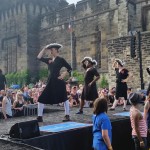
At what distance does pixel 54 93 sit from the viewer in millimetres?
6883

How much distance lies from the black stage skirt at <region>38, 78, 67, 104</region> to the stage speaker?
165 cm

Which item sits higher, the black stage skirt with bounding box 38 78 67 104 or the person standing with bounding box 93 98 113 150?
the black stage skirt with bounding box 38 78 67 104

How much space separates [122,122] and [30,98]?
6.51 m

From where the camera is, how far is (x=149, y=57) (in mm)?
17812

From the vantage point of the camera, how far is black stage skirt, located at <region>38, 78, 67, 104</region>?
688cm

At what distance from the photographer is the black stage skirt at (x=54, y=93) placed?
6883mm

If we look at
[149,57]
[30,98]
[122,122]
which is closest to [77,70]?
[149,57]

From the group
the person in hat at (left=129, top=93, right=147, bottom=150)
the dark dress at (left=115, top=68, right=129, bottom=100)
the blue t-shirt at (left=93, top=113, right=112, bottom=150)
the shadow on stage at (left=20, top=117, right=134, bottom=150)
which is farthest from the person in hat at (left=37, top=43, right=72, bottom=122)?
the dark dress at (left=115, top=68, right=129, bottom=100)

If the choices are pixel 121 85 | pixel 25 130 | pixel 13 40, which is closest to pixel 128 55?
pixel 121 85

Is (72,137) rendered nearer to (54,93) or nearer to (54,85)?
(54,93)

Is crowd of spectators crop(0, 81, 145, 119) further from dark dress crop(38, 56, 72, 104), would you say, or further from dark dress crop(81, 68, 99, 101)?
dark dress crop(38, 56, 72, 104)

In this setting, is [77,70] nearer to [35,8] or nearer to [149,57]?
[35,8]

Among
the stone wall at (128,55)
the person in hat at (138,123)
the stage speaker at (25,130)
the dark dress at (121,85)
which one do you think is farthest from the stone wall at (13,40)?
the person in hat at (138,123)

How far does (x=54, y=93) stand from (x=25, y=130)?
Result: 1881 mm
